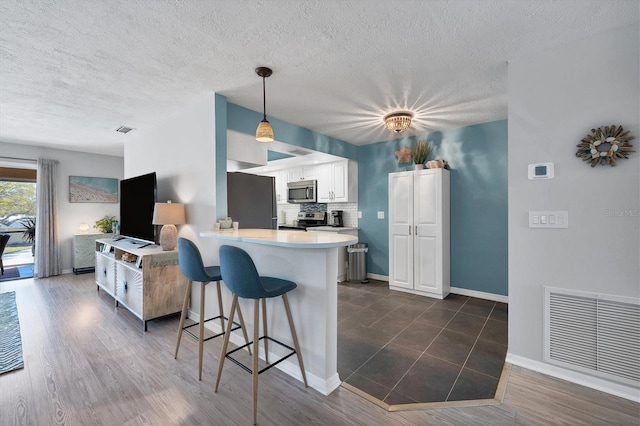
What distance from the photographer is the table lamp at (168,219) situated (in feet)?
10.2

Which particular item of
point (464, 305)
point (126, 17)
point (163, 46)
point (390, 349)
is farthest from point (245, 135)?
point (464, 305)

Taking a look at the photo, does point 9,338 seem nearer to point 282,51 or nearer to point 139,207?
point 139,207

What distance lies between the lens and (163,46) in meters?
2.05

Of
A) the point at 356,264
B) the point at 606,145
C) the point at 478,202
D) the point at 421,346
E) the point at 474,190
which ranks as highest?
the point at 606,145

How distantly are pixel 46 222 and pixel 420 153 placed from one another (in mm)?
6557

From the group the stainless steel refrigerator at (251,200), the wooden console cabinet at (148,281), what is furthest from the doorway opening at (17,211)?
the stainless steel refrigerator at (251,200)

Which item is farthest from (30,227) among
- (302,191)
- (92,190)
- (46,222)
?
(302,191)

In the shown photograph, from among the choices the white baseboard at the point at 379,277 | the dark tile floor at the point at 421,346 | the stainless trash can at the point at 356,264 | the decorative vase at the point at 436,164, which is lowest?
the dark tile floor at the point at 421,346

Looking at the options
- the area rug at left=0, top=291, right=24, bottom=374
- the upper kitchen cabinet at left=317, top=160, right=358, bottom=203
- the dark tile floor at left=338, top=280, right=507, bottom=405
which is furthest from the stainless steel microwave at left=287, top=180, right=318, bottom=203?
the area rug at left=0, top=291, right=24, bottom=374

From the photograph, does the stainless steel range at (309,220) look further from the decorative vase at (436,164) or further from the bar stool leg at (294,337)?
the bar stool leg at (294,337)

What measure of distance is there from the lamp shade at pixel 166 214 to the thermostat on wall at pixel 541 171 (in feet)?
11.0

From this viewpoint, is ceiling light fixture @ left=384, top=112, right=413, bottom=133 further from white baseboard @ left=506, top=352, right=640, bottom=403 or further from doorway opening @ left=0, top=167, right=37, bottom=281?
doorway opening @ left=0, top=167, right=37, bottom=281

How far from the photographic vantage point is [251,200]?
3721 millimetres

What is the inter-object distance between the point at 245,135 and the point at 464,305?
3.45m
